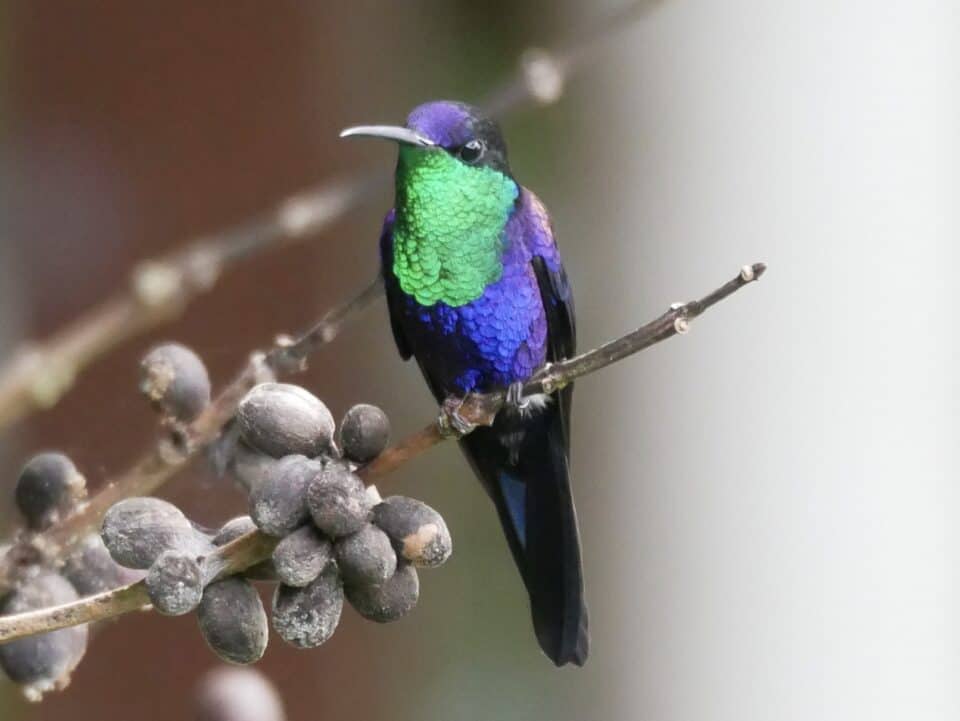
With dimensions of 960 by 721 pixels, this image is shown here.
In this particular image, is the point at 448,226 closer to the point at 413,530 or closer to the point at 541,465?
the point at 541,465

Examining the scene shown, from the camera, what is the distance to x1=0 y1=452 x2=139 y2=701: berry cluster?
471 millimetres

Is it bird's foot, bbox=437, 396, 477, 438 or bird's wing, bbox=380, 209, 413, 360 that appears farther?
bird's wing, bbox=380, 209, 413, 360

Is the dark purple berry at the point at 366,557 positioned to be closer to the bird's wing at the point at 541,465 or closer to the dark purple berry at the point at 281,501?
the dark purple berry at the point at 281,501

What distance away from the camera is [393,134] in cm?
53

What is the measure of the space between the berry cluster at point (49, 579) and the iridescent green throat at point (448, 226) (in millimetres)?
205

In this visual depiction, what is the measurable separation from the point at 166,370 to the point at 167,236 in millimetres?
961

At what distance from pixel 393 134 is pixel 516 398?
0.12m

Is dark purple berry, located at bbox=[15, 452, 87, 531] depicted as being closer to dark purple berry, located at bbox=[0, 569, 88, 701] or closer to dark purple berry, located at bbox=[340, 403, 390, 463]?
dark purple berry, located at bbox=[0, 569, 88, 701]

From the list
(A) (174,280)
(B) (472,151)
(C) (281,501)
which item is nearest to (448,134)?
(B) (472,151)

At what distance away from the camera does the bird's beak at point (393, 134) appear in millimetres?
476

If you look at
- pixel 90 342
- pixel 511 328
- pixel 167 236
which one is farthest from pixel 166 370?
pixel 167 236

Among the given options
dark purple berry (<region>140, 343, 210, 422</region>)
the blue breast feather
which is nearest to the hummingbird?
the blue breast feather

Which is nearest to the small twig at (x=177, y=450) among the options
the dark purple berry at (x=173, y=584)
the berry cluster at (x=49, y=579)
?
the berry cluster at (x=49, y=579)

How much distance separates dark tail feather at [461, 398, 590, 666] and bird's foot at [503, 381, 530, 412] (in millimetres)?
22
